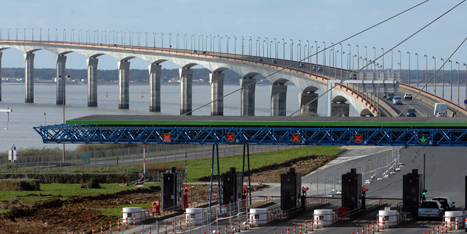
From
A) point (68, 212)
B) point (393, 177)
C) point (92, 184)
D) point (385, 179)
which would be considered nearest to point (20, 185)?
point (92, 184)

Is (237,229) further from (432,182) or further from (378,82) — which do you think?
(378,82)

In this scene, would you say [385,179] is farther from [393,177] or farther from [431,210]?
[431,210]

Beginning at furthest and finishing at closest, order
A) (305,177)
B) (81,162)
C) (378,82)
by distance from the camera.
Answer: (378,82), (81,162), (305,177)

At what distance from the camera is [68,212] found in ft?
192

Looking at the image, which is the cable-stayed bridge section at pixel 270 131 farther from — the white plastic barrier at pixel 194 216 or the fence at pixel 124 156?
the fence at pixel 124 156

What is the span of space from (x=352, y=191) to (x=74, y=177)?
1269 inches

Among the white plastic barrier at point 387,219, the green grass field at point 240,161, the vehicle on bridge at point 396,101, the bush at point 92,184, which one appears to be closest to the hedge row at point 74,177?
the bush at point 92,184

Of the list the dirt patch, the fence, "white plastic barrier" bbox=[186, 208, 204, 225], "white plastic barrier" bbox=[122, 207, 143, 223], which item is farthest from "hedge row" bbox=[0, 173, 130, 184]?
"white plastic barrier" bbox=[186, 208, 204, 225]

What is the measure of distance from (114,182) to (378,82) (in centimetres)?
5813

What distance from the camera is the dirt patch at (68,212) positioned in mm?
52406

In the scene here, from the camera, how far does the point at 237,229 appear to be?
168 ft

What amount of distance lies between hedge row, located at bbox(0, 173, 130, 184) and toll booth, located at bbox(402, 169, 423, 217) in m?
32.1

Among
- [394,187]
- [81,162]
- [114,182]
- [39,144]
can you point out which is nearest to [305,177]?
[394,187]

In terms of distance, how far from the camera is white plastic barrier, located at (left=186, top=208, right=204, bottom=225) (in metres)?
53.2
